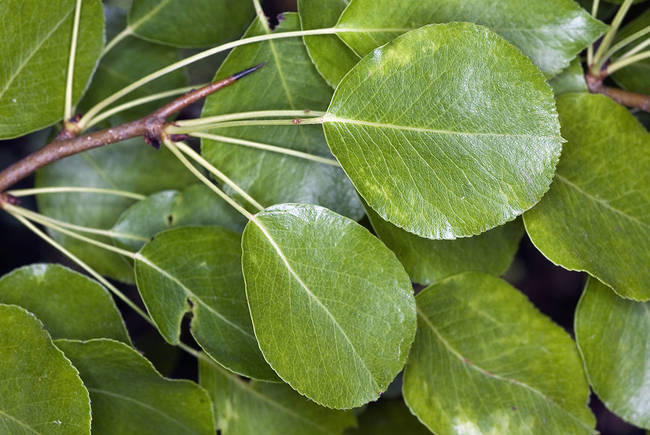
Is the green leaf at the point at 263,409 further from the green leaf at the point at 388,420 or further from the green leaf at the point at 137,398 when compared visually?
the green leaf at the point at 388,420

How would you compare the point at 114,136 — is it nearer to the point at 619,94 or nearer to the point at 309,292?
the point at 309,292

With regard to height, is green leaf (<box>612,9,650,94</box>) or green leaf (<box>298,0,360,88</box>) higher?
green leaf (<box>298,0,360,88</box>)

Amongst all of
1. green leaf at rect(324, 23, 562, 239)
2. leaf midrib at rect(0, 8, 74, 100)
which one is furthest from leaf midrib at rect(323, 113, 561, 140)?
leaf midrib at rect(0, 8, 74, 100)

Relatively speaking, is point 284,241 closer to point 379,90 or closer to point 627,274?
point 379,90

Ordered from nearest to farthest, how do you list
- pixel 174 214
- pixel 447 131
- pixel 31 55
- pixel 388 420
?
pixel 447 131 → pixel 31 55 → pixel 174 214 → pixel 388 420

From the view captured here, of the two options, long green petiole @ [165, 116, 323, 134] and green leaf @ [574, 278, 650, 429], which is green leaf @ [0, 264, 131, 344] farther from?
green leaf @ [574, 278, 650, 429]

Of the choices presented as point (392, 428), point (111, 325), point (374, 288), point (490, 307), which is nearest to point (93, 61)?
point (111, 325)

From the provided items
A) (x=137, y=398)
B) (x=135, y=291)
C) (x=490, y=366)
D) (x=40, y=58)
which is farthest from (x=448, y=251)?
(x=135, y=291)
